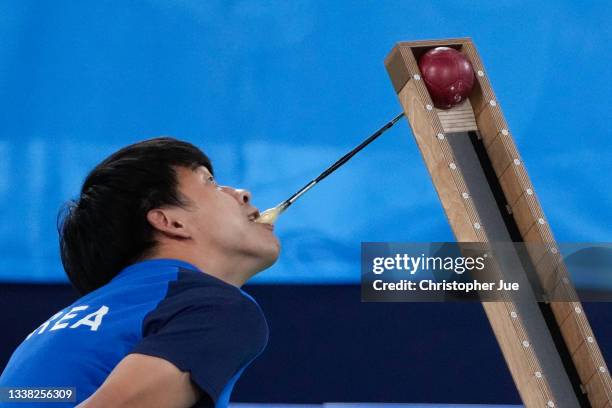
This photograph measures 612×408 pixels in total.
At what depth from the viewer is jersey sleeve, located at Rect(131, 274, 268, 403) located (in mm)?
849

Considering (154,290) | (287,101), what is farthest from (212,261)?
(287,101)

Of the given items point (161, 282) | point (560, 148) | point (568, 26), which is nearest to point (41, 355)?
point (161, 282)

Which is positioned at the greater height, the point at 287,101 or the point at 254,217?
the point at 254,217

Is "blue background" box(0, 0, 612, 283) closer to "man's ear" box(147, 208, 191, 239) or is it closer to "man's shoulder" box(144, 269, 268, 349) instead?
"man's ear" box(147, 208, 191, 239)

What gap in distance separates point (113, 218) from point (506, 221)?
63cm

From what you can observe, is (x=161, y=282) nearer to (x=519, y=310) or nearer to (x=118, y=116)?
(x=519, y=310)

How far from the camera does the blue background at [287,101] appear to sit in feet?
7.16

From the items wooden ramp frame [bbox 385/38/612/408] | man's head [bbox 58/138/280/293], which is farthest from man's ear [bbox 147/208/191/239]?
wooden ramp frame [bbox 385/38/612/408]

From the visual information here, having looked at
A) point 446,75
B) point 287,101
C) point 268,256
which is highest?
point 446,75

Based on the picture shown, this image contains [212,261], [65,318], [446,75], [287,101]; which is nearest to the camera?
[65,318]

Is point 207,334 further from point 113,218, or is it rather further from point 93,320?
point 113,218

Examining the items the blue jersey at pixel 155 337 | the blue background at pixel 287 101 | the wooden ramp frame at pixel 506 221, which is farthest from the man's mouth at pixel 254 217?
the blue background at pixel 287 101

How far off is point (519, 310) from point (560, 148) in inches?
32.9

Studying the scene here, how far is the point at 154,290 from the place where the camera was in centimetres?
96
